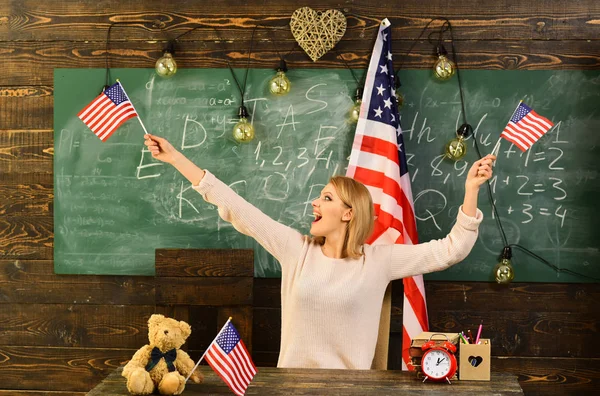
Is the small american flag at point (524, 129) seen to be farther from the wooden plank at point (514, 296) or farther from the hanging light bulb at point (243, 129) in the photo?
the hanging light bulb at point (243, 129)

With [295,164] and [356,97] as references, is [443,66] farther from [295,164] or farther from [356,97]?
[295,164]

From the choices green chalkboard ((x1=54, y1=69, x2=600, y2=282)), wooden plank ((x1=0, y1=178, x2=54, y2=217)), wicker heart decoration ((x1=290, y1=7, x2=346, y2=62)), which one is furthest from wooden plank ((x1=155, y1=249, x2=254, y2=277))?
wicker heart decoration ((x1=290, y1=7, x2=346, y2=62))

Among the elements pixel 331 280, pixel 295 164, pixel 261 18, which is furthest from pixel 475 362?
pixel 261 18

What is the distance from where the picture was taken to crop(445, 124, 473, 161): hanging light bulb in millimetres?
3443

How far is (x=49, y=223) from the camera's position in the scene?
3658 mm

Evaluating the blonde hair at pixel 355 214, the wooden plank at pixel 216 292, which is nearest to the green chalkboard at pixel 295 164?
the wooden plank at pixel 216 292

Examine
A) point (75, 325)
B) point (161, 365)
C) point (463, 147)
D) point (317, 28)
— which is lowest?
point (75, 325)

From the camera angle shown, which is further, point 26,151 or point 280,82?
point 26,151

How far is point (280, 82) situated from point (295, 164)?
1.29 feet

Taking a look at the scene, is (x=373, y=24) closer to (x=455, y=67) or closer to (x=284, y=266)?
(x=455, y=67)

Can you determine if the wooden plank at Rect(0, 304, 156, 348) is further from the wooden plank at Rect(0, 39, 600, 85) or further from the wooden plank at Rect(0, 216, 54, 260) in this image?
the wooden plank at Rect(0, 39, 600, 85)

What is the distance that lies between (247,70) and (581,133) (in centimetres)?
159

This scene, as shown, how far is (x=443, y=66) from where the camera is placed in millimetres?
3428

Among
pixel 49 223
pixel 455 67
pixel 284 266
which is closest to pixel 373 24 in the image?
pixel 455 67
